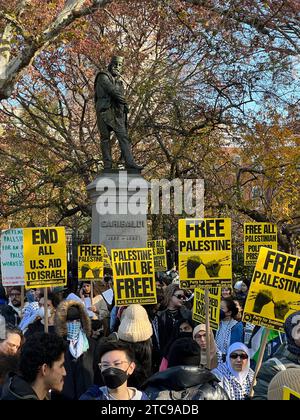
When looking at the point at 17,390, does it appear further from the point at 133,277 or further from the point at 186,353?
the point at 133,277

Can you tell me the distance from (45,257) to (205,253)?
1.84 metres

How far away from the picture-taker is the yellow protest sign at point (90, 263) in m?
10.5

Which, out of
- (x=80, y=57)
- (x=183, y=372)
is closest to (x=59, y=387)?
(x=183, y=372)

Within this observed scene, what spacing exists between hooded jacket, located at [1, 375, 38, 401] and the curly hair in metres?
0.20

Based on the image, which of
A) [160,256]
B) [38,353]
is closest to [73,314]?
[38,353]

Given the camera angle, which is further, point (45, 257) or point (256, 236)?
point (256, 236)

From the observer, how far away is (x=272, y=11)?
488 inches

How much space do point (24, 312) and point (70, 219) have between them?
2127 cm

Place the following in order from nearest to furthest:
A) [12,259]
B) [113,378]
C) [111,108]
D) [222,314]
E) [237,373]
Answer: [113,378] → [237,373] → [222,314] → [12,259] → [111,108]

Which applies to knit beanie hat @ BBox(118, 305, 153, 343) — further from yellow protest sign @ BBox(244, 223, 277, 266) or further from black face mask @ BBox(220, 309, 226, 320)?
yellow protest sign @ BBox(244, 223, 277, 266)

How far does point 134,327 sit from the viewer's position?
5410mm

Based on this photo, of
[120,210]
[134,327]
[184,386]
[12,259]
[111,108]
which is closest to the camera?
[184,386]

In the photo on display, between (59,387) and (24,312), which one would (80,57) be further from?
(59,387)

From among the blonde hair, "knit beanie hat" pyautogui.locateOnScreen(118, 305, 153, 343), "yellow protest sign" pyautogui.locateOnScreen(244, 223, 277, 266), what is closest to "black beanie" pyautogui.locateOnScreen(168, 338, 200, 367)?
"knit beanie hat" pyautogui.locateOnScreen(118, 305, 153, 343)
